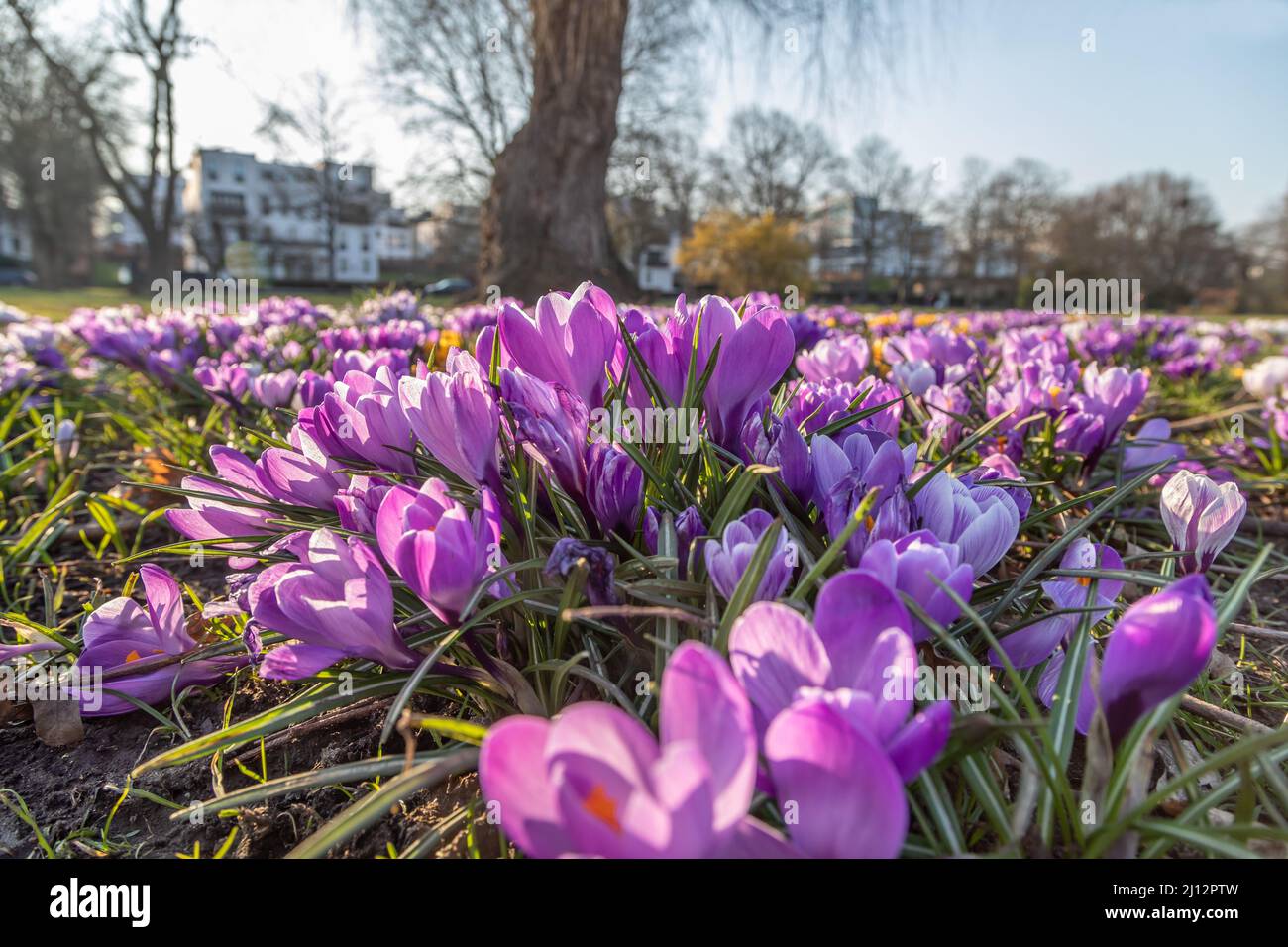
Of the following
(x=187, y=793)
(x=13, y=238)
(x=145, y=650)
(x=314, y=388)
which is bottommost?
(x=187, y=793)

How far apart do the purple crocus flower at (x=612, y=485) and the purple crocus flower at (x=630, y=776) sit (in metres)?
0.43

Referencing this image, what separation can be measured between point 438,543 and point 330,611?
0.47ft

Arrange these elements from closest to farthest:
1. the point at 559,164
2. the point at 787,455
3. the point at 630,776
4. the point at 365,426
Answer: the point at 630,776
the point at 787,455
the point at 365,426
the point at 559,164

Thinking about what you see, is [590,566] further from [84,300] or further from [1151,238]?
[1151,238]

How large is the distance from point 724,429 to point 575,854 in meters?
0.72

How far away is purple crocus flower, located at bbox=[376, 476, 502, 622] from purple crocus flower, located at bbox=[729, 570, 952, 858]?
305mm

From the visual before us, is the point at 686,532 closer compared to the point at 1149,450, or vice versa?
the point at 686,532

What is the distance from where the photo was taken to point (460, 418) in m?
0.92

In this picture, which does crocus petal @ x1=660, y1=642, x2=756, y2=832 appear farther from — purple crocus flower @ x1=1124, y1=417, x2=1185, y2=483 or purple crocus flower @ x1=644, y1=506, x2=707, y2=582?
purple crocus flower @ x1=1124, y1=417, x2=1185, y2=483

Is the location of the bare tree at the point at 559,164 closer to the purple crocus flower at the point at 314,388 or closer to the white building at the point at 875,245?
the purple crocus flower at the point at 314,388

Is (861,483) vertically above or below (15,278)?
below

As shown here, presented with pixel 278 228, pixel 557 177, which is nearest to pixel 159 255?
pixel 557 177
